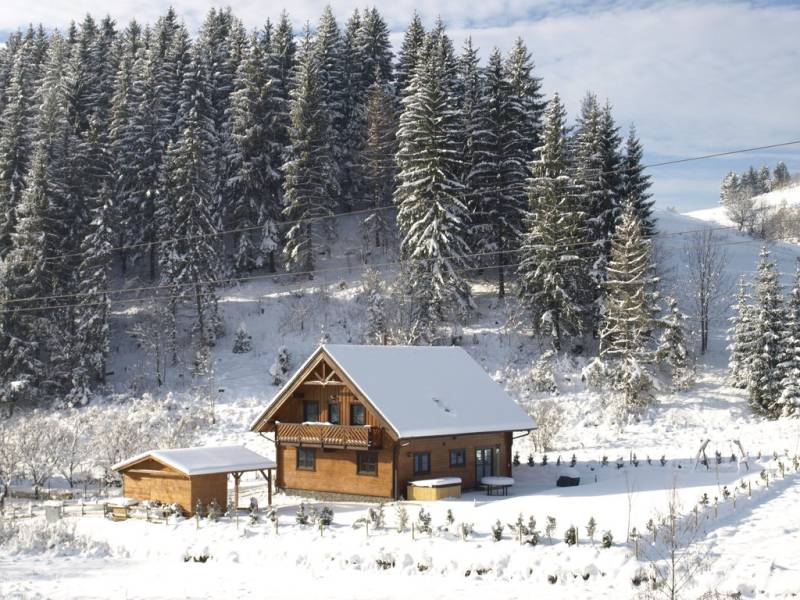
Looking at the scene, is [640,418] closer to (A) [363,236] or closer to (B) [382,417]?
(B) [382,417]

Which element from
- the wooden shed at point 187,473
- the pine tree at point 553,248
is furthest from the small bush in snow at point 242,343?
the wooden shed at point 187,473

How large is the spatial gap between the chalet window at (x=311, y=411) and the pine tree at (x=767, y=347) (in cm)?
2583

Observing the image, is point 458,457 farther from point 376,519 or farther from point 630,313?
point 630,313

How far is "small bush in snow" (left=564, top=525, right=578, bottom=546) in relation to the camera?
2338 centimetres

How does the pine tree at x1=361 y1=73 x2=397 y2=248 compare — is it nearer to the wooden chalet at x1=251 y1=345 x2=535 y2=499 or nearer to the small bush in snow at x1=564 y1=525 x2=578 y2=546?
the wooden chalet at x1=251 y1=345 x2=535 y2=499

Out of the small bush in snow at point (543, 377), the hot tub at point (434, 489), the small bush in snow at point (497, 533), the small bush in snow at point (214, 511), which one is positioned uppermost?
the small bush in snow at point (543, 377)

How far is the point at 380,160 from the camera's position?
66.6 m

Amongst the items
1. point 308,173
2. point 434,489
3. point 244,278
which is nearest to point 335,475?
point 434,489

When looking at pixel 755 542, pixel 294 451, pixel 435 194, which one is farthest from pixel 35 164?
pixel 755 542

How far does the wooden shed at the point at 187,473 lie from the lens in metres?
33.3

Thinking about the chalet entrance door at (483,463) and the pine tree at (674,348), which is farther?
the pine tree at (674,348)

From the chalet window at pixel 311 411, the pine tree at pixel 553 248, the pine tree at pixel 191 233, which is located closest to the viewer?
the chalet window at pixel 311 411

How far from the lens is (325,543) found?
26.0m

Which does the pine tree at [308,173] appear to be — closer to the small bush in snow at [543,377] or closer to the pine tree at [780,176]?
the small bush in snow at [543,377]
